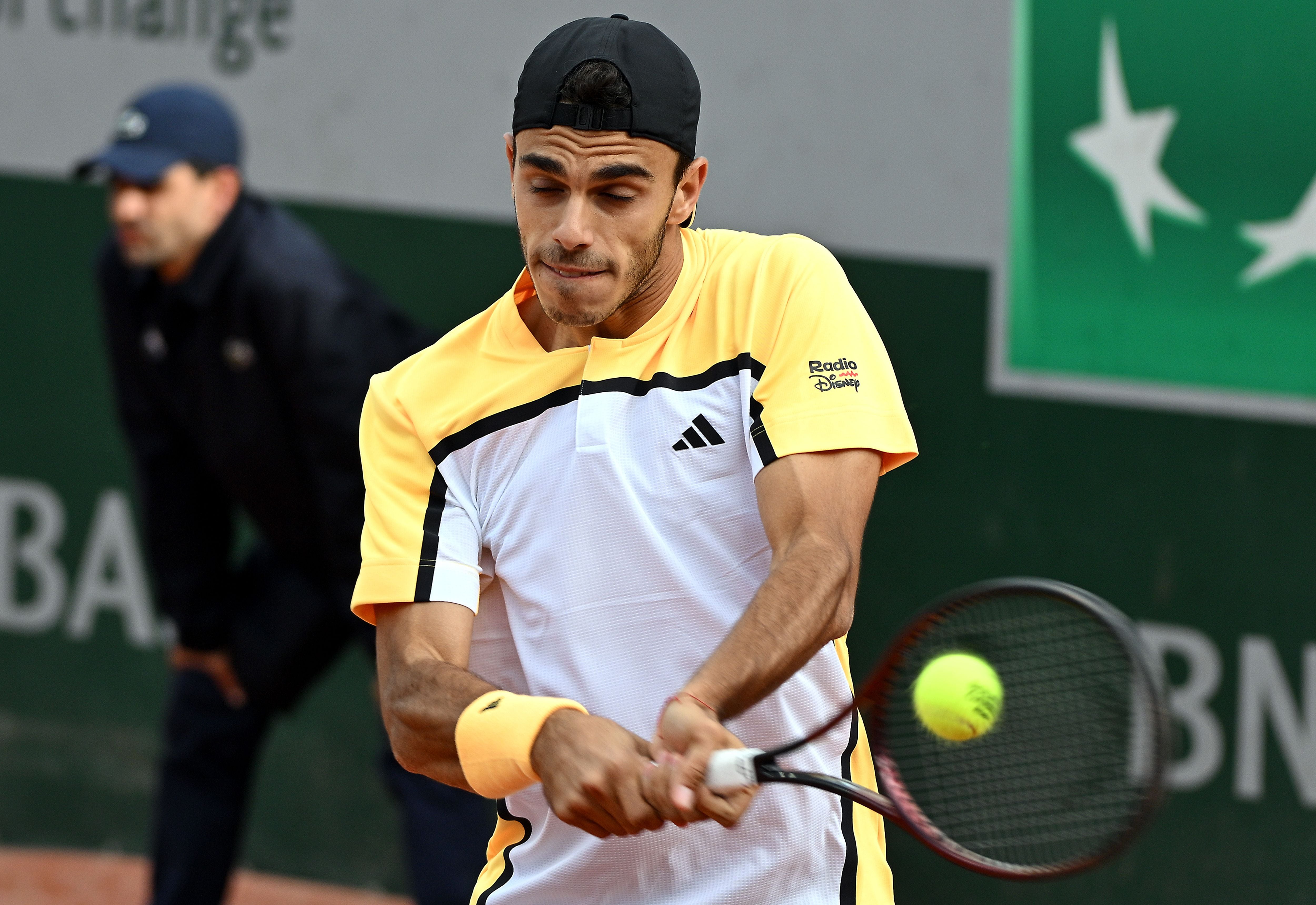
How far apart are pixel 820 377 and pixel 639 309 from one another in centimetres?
26

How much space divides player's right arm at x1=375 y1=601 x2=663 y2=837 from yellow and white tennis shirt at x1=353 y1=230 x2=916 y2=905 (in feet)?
0.15

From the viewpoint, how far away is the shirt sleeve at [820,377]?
216 centimetres

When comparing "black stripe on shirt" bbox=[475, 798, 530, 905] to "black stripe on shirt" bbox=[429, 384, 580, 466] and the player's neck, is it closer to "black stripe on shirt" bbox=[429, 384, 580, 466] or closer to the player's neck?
"black stripe on shirt" bbox=[429, 384, 580, 466]

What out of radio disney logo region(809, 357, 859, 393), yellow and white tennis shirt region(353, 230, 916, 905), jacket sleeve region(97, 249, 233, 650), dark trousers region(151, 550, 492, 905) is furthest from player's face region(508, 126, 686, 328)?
jacket sleeve region(97, 249, 233, 650)

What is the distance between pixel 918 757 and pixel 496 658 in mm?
779

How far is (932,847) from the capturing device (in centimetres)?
214

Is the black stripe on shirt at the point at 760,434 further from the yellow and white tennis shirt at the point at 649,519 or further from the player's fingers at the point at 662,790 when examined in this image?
the player's fingers at the point at 662,790

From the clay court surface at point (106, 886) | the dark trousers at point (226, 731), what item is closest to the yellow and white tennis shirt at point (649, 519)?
the dark trousers at point (226, 731)

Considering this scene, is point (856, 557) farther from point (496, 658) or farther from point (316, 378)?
point (316, 378)

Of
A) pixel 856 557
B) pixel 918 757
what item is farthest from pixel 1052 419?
pixel 856 557

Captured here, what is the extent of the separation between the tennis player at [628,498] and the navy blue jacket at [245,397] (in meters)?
1.68

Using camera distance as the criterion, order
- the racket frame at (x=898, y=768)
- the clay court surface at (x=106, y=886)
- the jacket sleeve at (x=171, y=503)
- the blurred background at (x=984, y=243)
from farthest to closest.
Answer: the clay court surface at (x=106, y=886) → the jacket sleeve at (x=171, y=503) → the blurred background at (x=984, y=243) → the racket frame at (x=898, y=768)

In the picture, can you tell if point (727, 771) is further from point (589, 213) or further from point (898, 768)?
point (589, 213)

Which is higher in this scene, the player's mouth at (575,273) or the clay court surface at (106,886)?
the player's mouth at (575,273)
